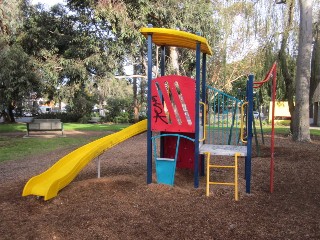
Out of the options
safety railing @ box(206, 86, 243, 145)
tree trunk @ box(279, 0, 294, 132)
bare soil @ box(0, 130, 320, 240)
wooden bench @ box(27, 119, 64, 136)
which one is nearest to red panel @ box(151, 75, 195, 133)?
safety railing @ box(206, 86, 243, 145)

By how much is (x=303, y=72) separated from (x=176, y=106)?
950 cm

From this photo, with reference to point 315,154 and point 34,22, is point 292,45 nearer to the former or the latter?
point 315,154

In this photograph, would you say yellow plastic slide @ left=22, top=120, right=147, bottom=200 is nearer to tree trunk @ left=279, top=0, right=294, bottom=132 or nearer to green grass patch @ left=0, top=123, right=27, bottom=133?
tree trunk @ left=279, top=0, right=294, bottom=132

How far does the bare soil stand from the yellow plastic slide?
0.17m

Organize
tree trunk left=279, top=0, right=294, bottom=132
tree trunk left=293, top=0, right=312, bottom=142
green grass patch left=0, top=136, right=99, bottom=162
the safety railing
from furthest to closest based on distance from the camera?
1. tree trunk left=279, top=0, right=294, bottom=132
2. tree trunk left=293, top=0, right=312, bottom=142
3. green grass patch left=0, top=136, right=99, bottom=162
4. the safety railing

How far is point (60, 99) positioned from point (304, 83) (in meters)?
12.5

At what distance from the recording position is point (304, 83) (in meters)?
13.3

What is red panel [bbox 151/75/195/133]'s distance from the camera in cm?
557

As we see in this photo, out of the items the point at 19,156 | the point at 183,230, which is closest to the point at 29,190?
the point at 183,230

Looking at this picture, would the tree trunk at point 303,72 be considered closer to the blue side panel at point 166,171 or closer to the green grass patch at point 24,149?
the green grass patch at point 24,149

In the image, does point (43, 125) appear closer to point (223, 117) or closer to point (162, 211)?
point (223, 117)

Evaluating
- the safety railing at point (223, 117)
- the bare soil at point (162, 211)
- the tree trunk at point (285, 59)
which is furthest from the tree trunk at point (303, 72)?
the bare soil at point (162, 211)

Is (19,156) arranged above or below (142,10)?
below

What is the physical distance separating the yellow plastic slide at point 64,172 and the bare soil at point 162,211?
167 mm
